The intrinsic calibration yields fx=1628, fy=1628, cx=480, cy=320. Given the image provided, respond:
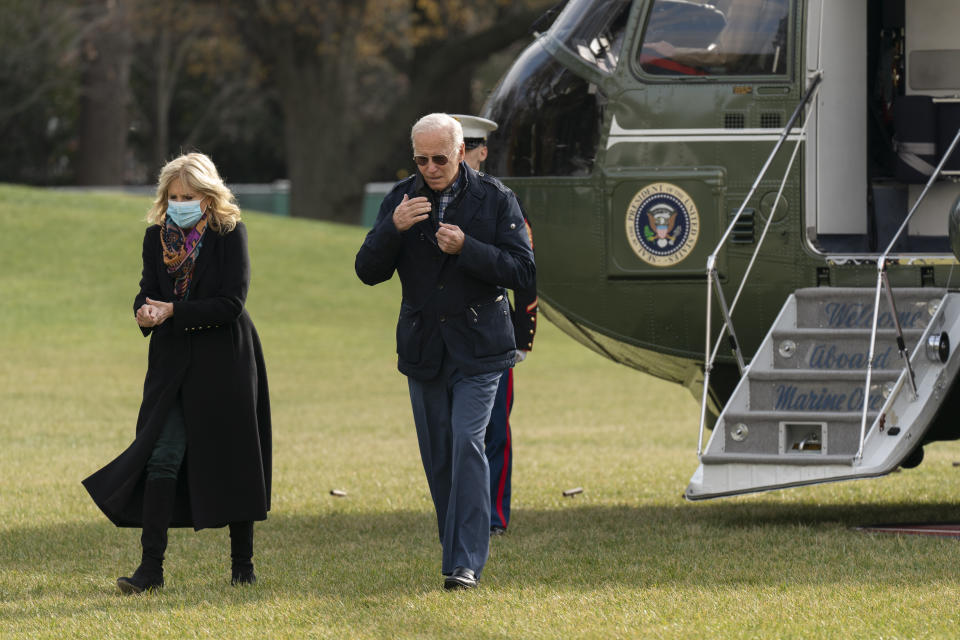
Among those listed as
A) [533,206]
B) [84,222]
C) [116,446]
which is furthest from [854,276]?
[84,222]

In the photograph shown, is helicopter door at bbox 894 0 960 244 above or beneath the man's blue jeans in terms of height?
above

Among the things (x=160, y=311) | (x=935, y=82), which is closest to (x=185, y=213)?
(x=160, y=311)

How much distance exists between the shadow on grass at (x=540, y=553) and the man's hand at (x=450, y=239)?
135 cm

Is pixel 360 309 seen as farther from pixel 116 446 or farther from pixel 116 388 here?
pixel 116 446

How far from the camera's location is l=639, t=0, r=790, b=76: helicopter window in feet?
27.6

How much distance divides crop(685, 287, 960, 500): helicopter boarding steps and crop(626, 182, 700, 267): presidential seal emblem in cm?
67

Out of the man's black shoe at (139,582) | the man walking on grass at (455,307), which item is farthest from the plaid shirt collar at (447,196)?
the man's black shoe at (139,582)

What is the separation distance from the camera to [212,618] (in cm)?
591

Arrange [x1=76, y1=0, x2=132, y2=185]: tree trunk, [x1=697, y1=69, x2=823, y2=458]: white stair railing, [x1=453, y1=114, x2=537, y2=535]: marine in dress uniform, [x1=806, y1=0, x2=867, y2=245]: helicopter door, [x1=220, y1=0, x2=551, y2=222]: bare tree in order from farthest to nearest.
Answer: [x1=76, y1=0, x2=132, y2=185]: tree trunk → [x1=220, y1=0, x2=551, y2=222]: bare tree → [x1=806, y1=0, x2=867, y2=245]: helicopter door → [x1=453, y1=114, x2=537, y2=535]: marine in dress uniform → [x1=697, y1=69, x2=823, y2=458]: white stair railing

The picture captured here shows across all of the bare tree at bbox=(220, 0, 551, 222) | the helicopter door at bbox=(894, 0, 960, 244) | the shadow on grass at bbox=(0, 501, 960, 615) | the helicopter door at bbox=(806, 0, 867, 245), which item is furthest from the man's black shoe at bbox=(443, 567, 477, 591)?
the bare tree at bbox=(220, 0, 551, 222)

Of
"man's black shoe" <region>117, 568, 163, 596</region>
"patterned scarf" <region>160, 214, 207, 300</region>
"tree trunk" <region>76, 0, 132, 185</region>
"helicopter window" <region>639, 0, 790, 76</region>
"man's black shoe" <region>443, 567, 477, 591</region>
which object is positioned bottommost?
"tree trunk" <region>76, 0, 132, 185</region>

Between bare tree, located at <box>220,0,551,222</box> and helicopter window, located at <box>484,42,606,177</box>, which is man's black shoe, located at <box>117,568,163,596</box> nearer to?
helicopter window, located at <box>484,42,606,177</box>

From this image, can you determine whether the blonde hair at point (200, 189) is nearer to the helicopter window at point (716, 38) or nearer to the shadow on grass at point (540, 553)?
the shadow on grass at point (540, 553)

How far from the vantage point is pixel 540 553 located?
7434 mm
